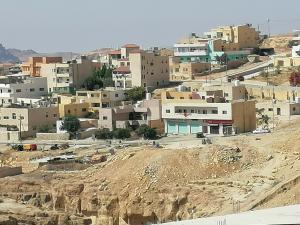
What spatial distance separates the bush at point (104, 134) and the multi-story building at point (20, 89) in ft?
36.8

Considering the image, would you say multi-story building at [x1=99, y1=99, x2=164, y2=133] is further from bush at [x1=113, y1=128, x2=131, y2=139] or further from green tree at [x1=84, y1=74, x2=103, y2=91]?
green tree at [x1=84, y1=74, x2=103, y2=91]

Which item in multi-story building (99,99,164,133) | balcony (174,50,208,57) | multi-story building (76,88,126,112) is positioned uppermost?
balcony (174,50,208,57)

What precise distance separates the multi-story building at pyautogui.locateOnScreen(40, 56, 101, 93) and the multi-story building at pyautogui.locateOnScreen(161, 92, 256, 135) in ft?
44.4

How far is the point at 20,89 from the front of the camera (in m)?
57.6

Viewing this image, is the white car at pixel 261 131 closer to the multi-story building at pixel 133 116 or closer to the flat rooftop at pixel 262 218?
the multi-story building at pixel 133 116

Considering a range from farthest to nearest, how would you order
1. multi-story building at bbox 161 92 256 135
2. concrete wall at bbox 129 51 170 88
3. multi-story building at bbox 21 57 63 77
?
multi-story building at bbox 21 57 63 77 → concrete wall at bbox 129 51 170 88 → multi-story building at bbox 161 92 256 135

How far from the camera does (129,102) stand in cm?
5222

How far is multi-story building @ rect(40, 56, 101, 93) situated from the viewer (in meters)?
59.4

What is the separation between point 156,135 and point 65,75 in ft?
53.7

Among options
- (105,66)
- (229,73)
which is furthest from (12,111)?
(229,73)

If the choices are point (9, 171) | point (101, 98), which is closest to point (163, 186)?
point (9, 171)

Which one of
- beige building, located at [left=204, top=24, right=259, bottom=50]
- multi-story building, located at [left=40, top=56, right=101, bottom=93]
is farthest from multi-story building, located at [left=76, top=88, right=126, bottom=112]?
beige building, located at [left=204, top=24, right=259, bottom=50]

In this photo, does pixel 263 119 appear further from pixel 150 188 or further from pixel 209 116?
pixel 150 188

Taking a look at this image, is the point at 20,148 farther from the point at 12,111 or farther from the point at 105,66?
the point at 105,66
